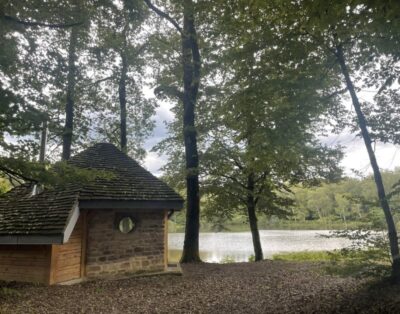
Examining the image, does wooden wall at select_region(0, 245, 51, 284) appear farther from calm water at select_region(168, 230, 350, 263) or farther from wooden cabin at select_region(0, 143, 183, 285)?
calm water at select_region(168, 230, 350, 263)

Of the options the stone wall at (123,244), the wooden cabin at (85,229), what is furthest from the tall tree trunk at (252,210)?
the stone wall at (123,244)

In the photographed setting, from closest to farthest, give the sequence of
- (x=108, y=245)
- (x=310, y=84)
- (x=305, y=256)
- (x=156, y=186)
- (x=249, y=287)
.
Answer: (x=310, y=84), (x=249, y=287), (x=108, y=245), (x=156, y=186), (x=305, y=256)

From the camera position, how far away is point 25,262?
8.47 metres

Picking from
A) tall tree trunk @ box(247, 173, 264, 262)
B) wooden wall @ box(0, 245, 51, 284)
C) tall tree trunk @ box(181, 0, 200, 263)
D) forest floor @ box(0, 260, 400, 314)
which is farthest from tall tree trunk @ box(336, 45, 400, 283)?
tall tree trunk @ box(247, 173, 264, 262)

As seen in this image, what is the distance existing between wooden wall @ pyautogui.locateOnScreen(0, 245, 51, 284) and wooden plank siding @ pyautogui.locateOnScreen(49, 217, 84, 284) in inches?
6.1

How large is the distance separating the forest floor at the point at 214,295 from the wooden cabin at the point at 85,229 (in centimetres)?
57

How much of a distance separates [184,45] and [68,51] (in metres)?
6.13

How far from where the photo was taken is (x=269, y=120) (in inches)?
271

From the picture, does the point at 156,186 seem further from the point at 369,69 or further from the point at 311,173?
the point at 311,173

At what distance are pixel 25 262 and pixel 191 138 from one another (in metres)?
8.70

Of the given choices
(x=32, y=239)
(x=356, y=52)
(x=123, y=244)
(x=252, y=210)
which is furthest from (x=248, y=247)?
(x=356, y=52)

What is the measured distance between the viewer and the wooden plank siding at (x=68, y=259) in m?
8.10

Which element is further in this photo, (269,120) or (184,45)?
(184,45)

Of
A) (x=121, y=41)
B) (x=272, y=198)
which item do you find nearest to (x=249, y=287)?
(x=272, y=198)
